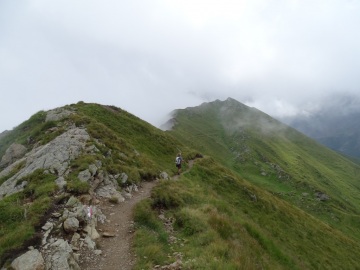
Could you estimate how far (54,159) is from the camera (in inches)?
932

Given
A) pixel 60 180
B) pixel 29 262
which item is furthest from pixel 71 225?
pixel 60 180

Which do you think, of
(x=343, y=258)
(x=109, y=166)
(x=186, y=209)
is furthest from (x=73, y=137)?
(x=343, y=258)

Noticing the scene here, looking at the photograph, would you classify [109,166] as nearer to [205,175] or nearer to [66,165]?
[66,165]

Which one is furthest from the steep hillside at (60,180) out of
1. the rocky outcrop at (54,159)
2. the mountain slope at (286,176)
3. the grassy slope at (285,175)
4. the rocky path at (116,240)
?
the grassy slope at (285,175)

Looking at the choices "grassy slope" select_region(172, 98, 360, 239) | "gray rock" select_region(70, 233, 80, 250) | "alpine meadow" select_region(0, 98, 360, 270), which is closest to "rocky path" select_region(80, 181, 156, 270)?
"alpine meadow" select_region(0, 98, 360, 270)

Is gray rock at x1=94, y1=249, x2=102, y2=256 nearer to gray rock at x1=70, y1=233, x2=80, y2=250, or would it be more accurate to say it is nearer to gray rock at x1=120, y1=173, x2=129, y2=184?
gray rock at x1=70, y1=233, x2=80, y2=250

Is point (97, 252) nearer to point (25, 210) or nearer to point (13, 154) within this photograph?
point (25, 210)

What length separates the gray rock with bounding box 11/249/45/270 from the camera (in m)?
12.4

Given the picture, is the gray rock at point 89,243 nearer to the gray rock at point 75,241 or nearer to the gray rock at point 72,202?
the gray rock at point 75,241

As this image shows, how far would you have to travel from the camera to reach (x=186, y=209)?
20.6m

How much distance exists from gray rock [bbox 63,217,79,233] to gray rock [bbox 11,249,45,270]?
84.3 inches

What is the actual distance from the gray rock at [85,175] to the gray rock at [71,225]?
225 inches

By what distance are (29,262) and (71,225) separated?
290cm

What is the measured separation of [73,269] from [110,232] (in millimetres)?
3816
